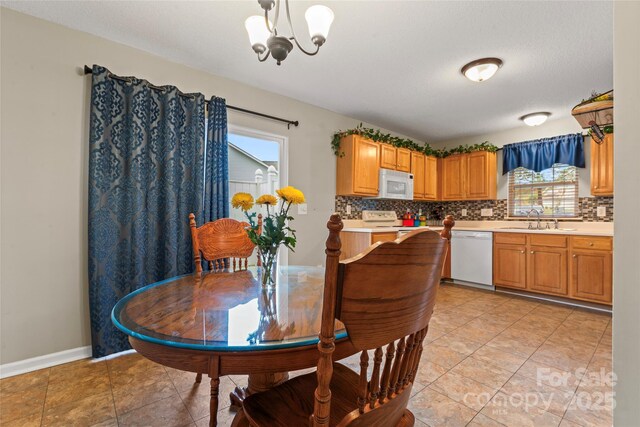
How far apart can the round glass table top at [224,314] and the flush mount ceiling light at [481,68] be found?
2.42m

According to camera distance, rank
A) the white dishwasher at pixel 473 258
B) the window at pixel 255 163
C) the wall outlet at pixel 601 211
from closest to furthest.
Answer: the window at pixel 255 163 → the wall outlet at pixel 601 211 → the white dishwasher at pixel 473 258

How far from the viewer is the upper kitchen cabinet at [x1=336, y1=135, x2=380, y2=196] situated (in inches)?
153

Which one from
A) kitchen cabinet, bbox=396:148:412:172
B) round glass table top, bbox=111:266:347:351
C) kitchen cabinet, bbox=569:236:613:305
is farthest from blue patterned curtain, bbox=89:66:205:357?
kitchen cabinet, bbox=569:236:613:305

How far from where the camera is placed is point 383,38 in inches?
90.7

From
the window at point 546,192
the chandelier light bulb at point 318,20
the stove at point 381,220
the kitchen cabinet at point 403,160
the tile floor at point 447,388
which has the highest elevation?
the chandelier light bulb at point 318,20

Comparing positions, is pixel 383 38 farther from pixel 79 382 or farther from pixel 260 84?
pixel 79 382

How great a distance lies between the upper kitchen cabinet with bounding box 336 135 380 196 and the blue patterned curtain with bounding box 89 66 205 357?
74.8 inches

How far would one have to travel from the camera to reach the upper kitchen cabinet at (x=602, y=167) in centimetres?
362

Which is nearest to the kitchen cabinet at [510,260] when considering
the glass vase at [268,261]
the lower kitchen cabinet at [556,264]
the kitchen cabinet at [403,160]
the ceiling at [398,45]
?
the lower kitchen cabinet at [556,264]

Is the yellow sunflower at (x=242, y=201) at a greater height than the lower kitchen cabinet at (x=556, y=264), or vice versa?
the yellow sunflower at (x=242, y=201)

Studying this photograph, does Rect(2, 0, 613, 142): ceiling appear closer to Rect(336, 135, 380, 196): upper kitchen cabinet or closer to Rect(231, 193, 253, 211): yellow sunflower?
Rect(336, 135, 380, 196): upper kitchen cabinet

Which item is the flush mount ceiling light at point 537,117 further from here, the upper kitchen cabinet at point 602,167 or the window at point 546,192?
the window at point 546,192

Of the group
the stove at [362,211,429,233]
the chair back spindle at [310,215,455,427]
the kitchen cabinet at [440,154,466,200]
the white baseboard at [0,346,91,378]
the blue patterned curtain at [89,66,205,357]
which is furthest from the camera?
the kitchen cabinet at [440,154,466,200]

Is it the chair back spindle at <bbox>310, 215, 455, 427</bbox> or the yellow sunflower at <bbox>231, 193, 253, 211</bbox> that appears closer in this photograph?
the chair back spindle at <bbox>310, 215, 455, 427</bbox>
